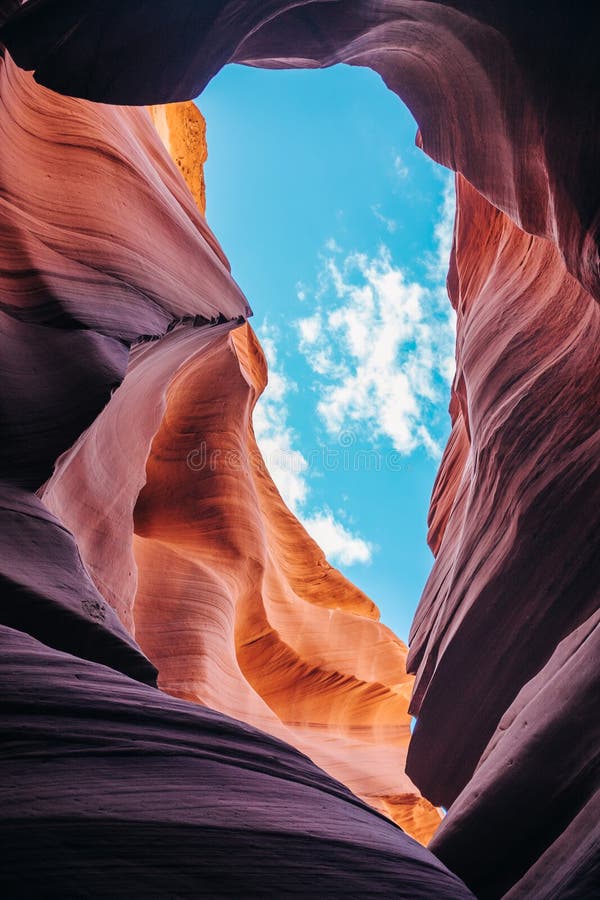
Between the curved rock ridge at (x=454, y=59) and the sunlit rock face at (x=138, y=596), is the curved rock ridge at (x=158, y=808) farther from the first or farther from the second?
the curved rock ridge at (x=454, y=59)

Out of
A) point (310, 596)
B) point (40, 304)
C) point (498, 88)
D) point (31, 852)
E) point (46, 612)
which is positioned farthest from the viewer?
point (310, 596)

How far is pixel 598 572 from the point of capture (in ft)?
14.8

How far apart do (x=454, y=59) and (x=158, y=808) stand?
5.09 metres

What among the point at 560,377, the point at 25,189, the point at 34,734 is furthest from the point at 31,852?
the point at 560,377

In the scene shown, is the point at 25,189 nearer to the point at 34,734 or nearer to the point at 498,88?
the point at 498,88

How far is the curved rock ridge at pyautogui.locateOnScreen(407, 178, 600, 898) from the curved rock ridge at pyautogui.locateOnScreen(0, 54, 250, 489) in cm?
277

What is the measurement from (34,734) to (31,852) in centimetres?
39

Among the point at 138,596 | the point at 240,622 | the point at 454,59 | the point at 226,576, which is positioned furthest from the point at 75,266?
the point at 240,622

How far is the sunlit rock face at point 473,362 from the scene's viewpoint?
9.96 feet

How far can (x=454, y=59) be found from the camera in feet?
15.4

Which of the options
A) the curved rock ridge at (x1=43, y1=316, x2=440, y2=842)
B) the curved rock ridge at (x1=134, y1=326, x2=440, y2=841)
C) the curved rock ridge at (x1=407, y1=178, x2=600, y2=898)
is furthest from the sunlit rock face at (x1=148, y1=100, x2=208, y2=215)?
the curved rock ridge at (x1=407, y1=178, x2=600, y2=898)

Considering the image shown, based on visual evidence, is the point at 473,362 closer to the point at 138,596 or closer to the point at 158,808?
the point at 138,596

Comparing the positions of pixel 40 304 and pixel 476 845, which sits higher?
pixel 40 304

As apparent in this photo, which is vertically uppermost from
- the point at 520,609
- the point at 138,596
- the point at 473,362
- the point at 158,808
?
the point at 473,362
